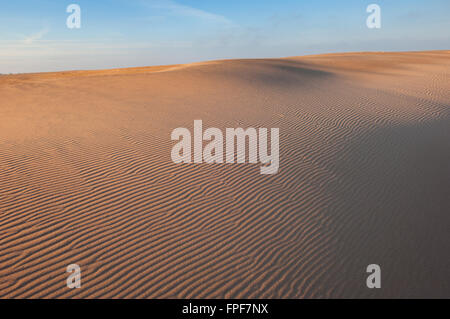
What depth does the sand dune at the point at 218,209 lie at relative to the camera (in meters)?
4.23

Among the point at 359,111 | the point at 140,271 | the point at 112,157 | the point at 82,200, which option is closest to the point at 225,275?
the point at 140,271

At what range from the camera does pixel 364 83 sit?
18.9m

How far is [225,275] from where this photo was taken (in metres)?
4.30

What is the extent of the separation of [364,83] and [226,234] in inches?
701

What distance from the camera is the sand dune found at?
13.9 ft

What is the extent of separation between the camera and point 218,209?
558 centimetres

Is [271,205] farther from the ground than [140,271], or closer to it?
farther from the ground

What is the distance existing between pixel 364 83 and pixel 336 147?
1309cm

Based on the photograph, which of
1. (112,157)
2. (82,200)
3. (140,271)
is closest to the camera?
(140,271)

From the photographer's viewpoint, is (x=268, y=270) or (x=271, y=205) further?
(x=271, y=205)

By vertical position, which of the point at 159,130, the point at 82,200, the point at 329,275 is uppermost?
the point at 159,130

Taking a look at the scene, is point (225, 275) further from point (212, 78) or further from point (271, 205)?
point (212, 78)

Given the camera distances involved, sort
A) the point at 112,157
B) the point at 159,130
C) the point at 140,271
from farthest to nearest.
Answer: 1. the point at 159,130
2. the point at 112,157
3. the point at 140,271

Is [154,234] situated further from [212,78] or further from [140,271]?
[212,78]
